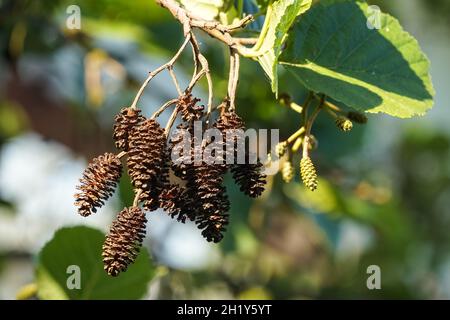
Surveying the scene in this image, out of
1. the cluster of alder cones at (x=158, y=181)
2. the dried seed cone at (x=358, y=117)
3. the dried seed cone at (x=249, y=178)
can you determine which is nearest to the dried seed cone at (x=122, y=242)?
the cluster of alder cones at (x=158, y=181)

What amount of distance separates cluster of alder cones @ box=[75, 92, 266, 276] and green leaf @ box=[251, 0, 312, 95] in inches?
2.8

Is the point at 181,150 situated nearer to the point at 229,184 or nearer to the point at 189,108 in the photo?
the point at 189,108

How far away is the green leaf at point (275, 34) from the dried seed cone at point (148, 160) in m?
0.15

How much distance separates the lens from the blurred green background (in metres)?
2.01

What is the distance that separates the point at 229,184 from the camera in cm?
200

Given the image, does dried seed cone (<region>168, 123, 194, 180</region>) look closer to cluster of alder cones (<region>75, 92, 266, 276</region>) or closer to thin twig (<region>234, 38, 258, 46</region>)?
cluster of alder cones (<region>75, 92, 266, 276</region>)

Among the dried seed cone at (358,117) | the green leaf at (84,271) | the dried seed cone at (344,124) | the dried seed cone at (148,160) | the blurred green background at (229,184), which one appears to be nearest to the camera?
the dried seed cone at (148,160)

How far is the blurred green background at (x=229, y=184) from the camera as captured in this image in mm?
2012

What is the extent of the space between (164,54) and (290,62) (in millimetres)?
997

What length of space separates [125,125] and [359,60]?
0.36 m

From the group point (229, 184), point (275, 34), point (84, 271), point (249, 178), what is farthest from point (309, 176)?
point (229, 184)

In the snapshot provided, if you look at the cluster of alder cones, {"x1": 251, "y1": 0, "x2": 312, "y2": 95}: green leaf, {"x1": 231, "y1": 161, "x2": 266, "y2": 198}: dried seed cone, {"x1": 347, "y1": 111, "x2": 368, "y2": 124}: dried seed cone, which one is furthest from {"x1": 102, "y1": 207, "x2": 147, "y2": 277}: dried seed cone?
{"x1": 347, "y1": 111, "x2": 368, "y2": 124}: dried seed cone

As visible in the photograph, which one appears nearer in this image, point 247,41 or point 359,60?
point 247,41

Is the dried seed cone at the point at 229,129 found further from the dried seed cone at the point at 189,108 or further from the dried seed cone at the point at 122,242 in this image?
the dried seed cone at the point at 122,242
